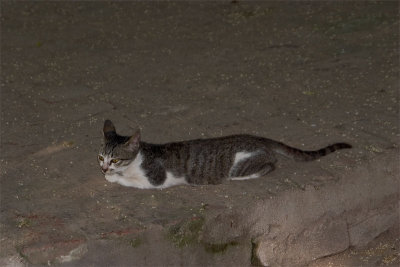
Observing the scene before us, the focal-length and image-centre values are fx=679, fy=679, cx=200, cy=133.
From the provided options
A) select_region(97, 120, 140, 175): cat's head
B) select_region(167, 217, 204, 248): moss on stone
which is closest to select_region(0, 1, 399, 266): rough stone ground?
select_region(167, 217, 204, 248): moss on stone

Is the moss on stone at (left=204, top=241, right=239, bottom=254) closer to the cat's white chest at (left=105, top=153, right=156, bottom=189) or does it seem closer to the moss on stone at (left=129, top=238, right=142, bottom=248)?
the moss on stone at (left=129, top=238, right=142, bottom=248)

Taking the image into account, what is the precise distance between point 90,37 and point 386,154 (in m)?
3.64

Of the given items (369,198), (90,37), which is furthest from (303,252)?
(90,37)

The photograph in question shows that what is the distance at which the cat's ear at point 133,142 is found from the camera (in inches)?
171

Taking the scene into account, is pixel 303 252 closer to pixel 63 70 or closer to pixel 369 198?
pixel 369 198

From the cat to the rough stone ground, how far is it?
0.30ft

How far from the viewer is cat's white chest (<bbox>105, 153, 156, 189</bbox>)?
4430 mm

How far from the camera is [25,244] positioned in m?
3.86

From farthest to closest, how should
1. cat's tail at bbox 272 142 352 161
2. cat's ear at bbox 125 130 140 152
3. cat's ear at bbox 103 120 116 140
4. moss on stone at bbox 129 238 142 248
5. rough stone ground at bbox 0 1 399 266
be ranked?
cat's tail at bbox 272 142 352 161, cat's ear at bbox 103 120 116 140, cat's ear at bbox 125 130 140 152, rough stone ground at bbox 0 1 399 266, moss on stone at bbox 129 238 142 248

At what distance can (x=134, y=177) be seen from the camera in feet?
14.6

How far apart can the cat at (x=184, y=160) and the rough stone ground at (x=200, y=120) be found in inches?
3.6

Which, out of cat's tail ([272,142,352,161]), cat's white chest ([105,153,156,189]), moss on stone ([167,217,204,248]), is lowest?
moss on stone ([167,217,204,248])

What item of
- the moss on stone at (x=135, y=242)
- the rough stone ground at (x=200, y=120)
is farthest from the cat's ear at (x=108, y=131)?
the moss on stone at (x=135, y=242)

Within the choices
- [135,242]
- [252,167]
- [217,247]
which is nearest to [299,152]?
[252,167]
